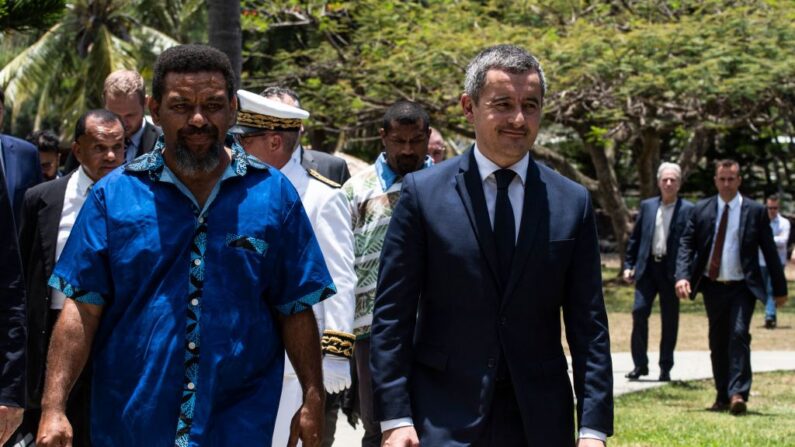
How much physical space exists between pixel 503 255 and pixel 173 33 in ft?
116

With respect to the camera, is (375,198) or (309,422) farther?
Answer: (375,198)

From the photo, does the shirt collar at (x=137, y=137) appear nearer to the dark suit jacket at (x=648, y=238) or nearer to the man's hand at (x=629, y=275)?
the dark suit jacket at (x=648, y=238)

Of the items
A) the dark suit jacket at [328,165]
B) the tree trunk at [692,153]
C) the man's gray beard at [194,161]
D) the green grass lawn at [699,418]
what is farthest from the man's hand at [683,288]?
the tree trunk at [692,153]

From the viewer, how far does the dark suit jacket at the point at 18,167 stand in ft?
22.4

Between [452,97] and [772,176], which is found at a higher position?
[452,97]

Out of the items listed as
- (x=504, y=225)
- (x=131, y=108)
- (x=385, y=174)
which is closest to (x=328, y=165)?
(x=385, y=174)

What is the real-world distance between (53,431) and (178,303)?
0.51 m

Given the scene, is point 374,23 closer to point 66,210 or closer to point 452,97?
point 452,97

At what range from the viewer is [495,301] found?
14.6 feet

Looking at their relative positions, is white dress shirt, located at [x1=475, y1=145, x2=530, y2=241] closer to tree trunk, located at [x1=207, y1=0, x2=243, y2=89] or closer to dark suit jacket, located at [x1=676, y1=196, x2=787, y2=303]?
tree trunk, located at [x1=207, y1=0, x2=243, y2=89]

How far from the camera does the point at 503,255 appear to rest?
4.49 m

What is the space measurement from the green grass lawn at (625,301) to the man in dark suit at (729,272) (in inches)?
466


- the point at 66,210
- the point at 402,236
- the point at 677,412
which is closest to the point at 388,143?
the point at 66,210

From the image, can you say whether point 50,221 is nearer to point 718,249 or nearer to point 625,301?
point 718,249
